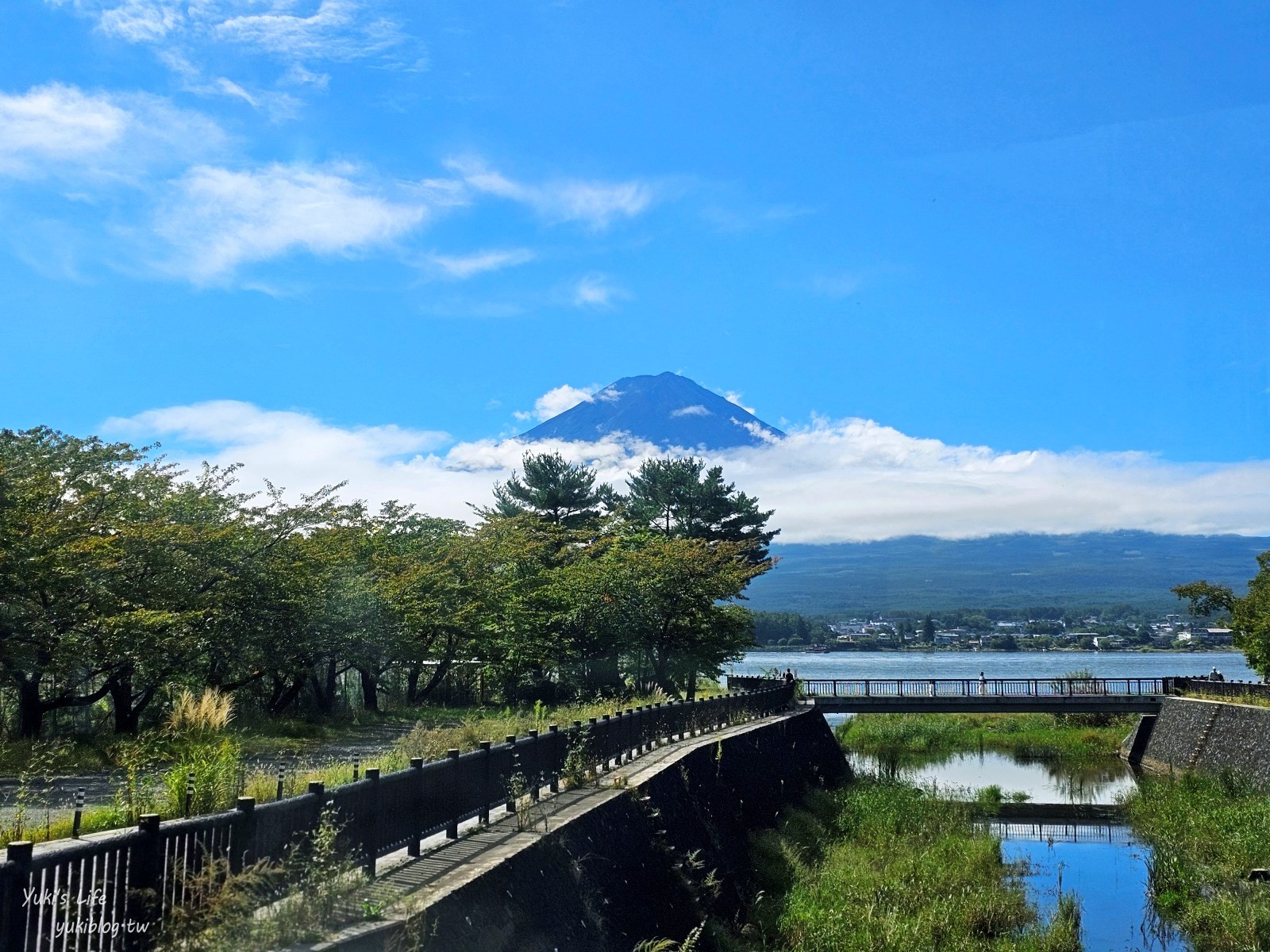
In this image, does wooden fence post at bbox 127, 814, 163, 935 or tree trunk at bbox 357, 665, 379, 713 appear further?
tree trunk at bbox 357, 665, 379, 713

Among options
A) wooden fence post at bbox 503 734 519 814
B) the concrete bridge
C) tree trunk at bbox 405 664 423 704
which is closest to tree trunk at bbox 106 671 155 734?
wooden fence post at bbox 503 734 519 814

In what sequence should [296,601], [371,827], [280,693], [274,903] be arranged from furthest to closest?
[280,693]
[296,601]
[371,827]
[274,903]

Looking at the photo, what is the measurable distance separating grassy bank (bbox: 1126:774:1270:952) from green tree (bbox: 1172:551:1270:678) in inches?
273

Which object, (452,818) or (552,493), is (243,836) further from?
(552,493)

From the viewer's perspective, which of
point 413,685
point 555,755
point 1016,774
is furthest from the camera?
point 1016,774

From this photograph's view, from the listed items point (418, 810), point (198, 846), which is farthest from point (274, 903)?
point (418, 810)

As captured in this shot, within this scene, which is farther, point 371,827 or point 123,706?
point 123,706

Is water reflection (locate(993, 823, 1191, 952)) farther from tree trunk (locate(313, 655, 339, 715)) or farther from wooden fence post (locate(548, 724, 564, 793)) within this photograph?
tree trunk (locate(313, 655, 339, 715))

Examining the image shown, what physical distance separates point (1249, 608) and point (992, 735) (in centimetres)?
1486

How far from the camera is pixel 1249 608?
3734cm

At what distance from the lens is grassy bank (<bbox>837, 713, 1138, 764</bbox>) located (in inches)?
1752

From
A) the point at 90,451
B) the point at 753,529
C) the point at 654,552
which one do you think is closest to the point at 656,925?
the point at 90,451

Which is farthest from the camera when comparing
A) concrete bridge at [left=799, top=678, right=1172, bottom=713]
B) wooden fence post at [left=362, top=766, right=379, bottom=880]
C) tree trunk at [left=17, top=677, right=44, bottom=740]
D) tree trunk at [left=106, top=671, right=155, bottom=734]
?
concrete bridge at [left=799, top=678, right=1172, bottom=713]

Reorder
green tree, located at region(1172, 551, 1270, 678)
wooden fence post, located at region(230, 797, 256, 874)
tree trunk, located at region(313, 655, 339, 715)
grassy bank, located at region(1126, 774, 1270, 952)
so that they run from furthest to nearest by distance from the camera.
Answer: green tree, located at region(1172, 551, 1270, 678), tree trunk, located at region(313, 655, 339, 715), grassy bank, located at region(1126, 774, 1270, 952), wooden fence post, located at region(230, 797, 256, 874)
